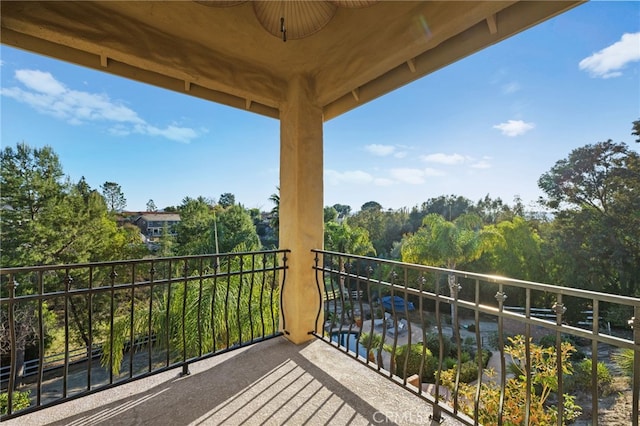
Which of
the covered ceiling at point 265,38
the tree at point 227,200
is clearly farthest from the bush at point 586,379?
the tree at point 227,200

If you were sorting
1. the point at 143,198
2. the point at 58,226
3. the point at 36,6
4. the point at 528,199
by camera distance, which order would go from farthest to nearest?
1. the point at 143,198
2. the point at 528,199
3. the point at 58,226
4. the point at 36,6

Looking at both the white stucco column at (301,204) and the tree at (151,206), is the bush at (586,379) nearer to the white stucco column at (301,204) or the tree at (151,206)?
the white stucco column at (301,204)

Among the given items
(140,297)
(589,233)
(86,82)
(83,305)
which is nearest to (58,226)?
(83,305)

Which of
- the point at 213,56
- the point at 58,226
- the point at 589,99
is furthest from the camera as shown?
the point at 589,99

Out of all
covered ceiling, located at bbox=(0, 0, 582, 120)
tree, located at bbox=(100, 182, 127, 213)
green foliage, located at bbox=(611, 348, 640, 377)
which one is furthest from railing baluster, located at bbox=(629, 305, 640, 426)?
tree, located at bbox=(100, 182, 127, 213)

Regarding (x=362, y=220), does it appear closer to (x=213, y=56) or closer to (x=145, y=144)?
(x=145, y=144)

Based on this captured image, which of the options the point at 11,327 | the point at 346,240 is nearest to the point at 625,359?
the point at 11,327

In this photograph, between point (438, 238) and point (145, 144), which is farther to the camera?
point (145, 144)

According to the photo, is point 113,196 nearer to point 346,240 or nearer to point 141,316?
point 141,316

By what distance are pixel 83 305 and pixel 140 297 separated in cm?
266

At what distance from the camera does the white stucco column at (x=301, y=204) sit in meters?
2.48

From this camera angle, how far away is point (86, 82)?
55.8 ft

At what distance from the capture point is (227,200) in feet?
79.0

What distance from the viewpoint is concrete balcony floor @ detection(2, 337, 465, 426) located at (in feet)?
4.90
